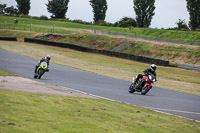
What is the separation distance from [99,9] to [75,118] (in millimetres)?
100422

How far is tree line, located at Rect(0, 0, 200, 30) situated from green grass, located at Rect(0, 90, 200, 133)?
59.3 m

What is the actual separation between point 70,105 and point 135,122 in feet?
6.93

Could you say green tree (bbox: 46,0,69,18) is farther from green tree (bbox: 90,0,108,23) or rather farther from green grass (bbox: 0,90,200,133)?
green grass (bbox: 0,90,200,133)

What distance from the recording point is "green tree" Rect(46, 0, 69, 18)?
128875 mm

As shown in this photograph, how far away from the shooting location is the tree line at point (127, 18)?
2675 inches

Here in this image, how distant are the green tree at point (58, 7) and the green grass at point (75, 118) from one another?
120 metres

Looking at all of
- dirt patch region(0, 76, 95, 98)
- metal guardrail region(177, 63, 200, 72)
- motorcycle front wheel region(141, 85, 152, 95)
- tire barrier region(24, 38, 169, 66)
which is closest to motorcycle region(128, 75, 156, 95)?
motorcycle front wheel region(141, 85, 152, 95)

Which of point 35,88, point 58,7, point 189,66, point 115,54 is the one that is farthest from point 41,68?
point 58,7

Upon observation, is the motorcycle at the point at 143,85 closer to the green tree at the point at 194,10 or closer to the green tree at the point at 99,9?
the green tree at the point at 194,10

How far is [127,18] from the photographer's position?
113125 millimetres

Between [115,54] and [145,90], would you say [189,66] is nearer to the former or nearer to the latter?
[115,54]

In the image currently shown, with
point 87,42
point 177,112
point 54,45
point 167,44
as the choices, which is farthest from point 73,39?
point 177,112

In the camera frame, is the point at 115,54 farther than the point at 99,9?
No

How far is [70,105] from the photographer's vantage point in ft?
34.6
